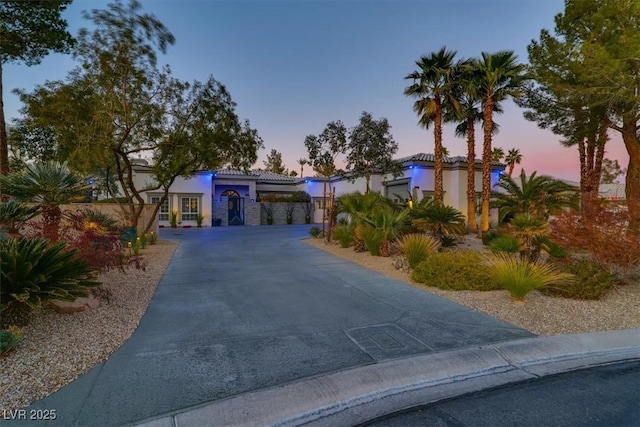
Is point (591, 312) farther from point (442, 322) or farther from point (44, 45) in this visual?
point (44, 45)

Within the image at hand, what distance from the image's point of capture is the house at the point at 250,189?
24.3 meters

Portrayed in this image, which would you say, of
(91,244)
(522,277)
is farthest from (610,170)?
(91,244)

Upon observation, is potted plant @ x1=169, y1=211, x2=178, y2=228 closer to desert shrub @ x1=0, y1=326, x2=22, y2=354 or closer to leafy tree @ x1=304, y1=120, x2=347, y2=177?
leafy tree @ x1=304, y1=120, x2=347, y2=177

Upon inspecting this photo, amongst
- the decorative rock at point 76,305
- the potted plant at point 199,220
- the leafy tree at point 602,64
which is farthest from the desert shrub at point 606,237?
the potted plant at point 199,220

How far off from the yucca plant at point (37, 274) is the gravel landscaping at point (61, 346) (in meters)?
0.42

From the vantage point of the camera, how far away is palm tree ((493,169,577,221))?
45.8ft

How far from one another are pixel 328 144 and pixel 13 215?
18.8 meters

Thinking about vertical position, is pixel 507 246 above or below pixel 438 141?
below

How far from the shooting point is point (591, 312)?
19.2ft

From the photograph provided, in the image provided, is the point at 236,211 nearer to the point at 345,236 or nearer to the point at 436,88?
the point at 345,236

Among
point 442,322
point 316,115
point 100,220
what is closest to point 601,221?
point 442,322

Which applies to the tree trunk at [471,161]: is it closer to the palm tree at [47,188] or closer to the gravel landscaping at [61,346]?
the gravel landscaping at [61,346]

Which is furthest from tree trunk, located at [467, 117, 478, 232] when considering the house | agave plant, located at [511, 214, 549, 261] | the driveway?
the driveway

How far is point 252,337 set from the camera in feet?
15.1
